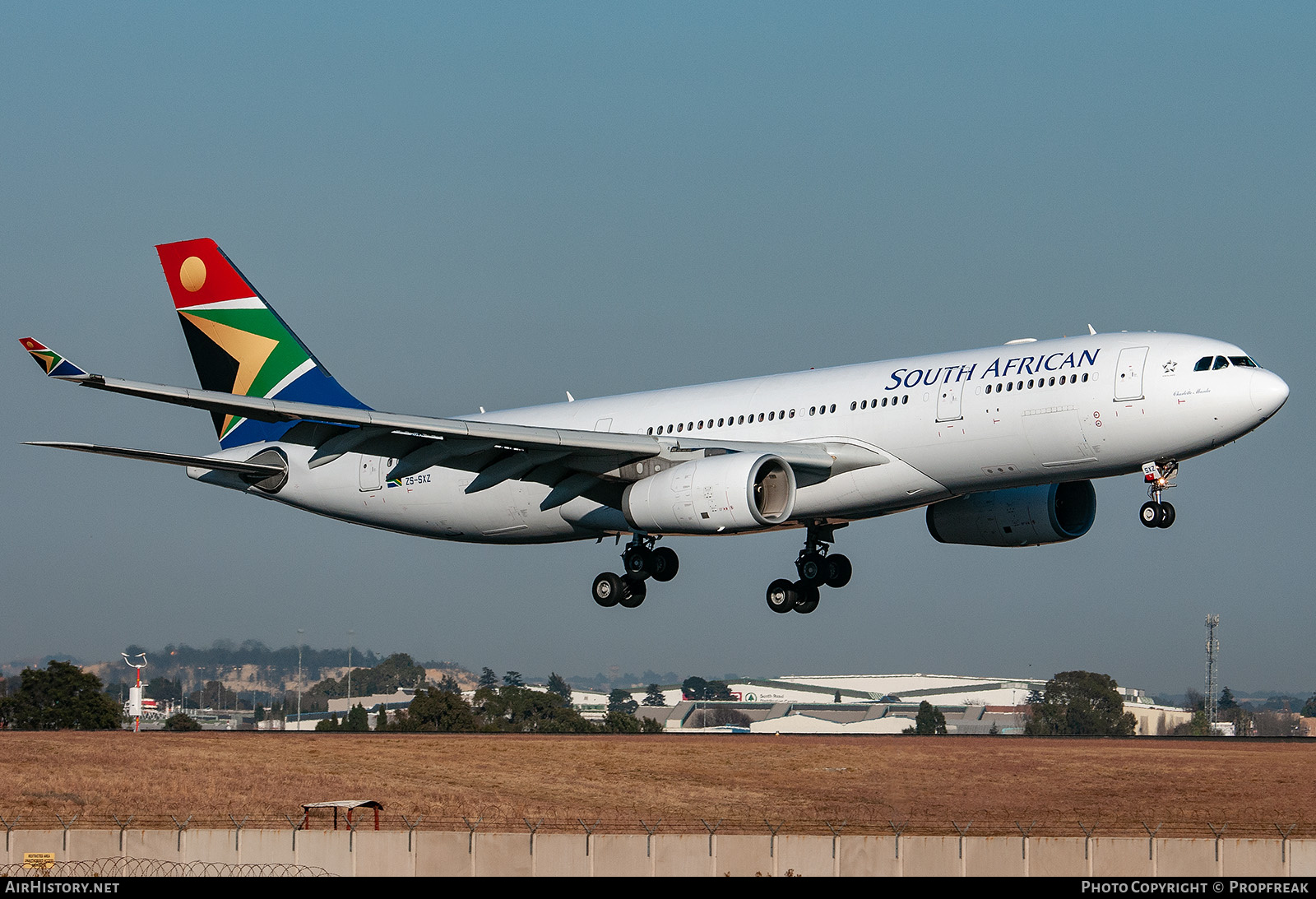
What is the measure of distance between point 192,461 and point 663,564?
1352cm

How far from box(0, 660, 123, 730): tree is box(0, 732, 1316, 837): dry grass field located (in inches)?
688

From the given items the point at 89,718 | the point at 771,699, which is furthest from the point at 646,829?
the point at 771,699

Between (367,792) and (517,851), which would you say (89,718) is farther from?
(517,851)

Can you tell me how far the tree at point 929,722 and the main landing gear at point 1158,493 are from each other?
188 ft

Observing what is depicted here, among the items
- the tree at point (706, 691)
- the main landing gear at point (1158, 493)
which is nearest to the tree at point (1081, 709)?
the tree at point (706, 691)

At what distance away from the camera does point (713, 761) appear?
1875 inches

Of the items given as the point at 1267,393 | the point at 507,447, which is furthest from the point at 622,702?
the point at 1267,393

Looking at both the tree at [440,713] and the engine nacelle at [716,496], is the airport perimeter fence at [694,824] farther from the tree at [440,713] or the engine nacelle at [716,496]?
the tree at [440,713]

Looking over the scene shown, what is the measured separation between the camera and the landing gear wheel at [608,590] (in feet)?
145

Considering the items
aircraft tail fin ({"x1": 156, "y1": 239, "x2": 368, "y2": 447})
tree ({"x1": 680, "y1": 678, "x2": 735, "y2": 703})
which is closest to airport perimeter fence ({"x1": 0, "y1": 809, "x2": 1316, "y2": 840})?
aircraft tail fin ({"x1": 156, "y1": 239, "x2": 368, "y2": 447})

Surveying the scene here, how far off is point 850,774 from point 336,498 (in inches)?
675

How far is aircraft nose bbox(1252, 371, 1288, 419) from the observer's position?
34.8 m
